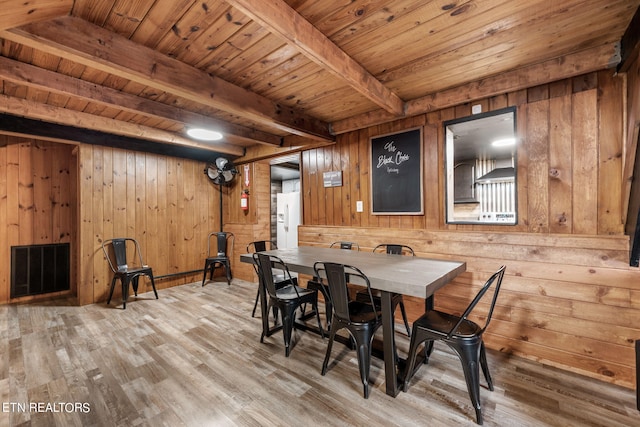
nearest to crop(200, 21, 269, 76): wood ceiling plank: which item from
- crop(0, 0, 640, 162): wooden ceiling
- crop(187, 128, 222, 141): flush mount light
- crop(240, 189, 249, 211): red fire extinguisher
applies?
crop(0, 0, 640, 162): wooden ceiling

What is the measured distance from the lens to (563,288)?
2172 millimetres

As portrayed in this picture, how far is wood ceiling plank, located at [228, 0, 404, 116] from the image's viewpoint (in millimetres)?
1424

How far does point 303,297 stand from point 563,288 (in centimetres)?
211

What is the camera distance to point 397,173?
320cm

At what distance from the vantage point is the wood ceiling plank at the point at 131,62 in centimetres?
158

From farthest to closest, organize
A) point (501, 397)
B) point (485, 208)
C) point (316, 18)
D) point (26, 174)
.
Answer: point (485, 208) < point (26, 174) < point (501, 397) < point (316, 18)

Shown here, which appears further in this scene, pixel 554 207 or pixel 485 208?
pixel 485 208

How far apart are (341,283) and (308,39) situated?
1.57 meters

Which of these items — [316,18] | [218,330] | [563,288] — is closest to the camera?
[316,18]

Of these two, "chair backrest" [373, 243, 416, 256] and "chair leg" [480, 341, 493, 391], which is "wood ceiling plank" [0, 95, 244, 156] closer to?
"chair backrest" [373, 243, 416, 256]

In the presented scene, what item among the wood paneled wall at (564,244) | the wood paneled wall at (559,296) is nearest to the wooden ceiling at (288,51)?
the wood paneled wall at (564,244)

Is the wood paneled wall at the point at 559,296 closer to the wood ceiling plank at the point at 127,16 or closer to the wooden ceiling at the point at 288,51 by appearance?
the wooden ceiling at the point at 288,51

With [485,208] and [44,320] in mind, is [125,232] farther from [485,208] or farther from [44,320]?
[485,208]

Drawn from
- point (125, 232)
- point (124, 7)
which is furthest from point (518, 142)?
point (125, 232)
